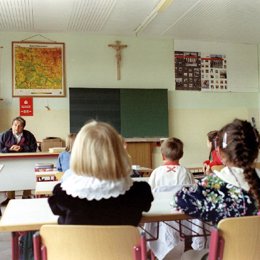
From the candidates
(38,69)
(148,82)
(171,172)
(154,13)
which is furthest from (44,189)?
(148,82)

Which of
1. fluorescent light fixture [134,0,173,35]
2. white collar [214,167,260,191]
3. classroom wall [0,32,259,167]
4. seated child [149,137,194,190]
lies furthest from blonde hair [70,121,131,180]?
classroom wall [0,32,259,167]

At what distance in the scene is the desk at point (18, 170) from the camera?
4.90 meters

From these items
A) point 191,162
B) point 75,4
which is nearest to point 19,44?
point 75,4

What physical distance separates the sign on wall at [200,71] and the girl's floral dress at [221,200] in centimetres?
626

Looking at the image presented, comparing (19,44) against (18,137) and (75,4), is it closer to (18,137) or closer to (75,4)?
(75,4)

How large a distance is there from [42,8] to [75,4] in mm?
594

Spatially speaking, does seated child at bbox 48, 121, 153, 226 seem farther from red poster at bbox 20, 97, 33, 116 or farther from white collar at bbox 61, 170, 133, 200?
red poster at bbox 20, 97, 33, 116

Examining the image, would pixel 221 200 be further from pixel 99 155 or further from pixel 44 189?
pixel 44 189

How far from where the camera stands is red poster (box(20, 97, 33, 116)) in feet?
22.7

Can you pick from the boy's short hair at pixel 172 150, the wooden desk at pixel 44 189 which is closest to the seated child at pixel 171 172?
the boy's short hair at pixel 172 150

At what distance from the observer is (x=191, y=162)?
7770mm

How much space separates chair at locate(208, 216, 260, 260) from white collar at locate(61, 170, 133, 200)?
0.40m

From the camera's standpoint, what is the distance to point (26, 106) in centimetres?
695

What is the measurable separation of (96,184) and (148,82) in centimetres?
628
